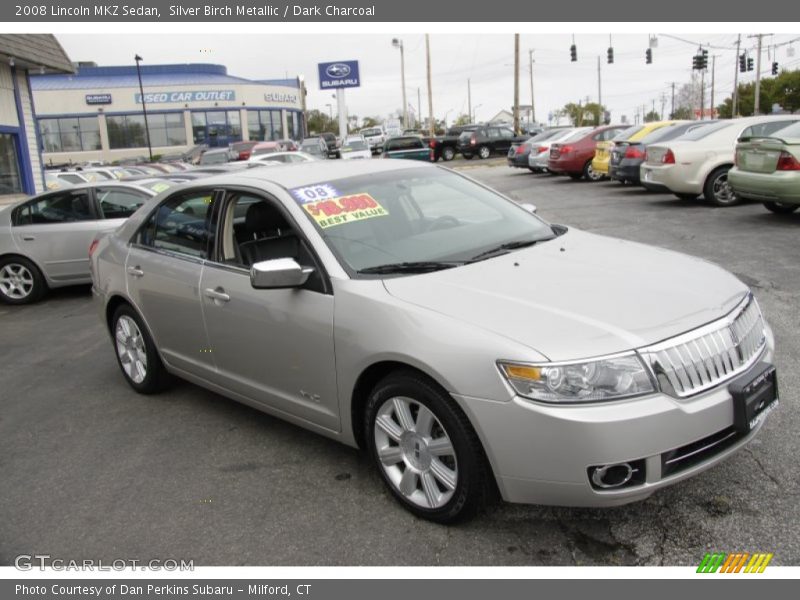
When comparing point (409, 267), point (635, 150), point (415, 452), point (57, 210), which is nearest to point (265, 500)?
point (415, 452)

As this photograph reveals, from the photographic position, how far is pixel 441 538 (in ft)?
10.5

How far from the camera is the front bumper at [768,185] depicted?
9570mm

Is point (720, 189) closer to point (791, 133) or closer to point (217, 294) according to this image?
point (791, 133)

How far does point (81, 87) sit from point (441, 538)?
235ft

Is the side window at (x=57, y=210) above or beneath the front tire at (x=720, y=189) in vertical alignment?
above

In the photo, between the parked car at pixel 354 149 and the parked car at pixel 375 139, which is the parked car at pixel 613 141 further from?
the parked car at pixel 375 139

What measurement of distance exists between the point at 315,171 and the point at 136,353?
6.86ft

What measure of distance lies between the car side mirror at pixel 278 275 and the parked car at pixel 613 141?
1430cm

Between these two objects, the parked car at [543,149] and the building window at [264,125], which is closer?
the parked car at [543,149]

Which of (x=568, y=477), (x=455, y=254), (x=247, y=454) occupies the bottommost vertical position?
(x=247, y=454)

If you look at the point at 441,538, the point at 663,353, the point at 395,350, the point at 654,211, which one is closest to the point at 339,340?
the point at 395,350

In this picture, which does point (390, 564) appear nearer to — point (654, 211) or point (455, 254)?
point (455, 254)

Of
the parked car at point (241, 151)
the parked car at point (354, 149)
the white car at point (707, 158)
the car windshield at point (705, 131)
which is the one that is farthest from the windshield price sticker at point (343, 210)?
the parked car at point (354, 149)

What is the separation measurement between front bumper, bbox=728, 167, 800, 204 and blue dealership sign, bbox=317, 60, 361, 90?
49.7 metres
